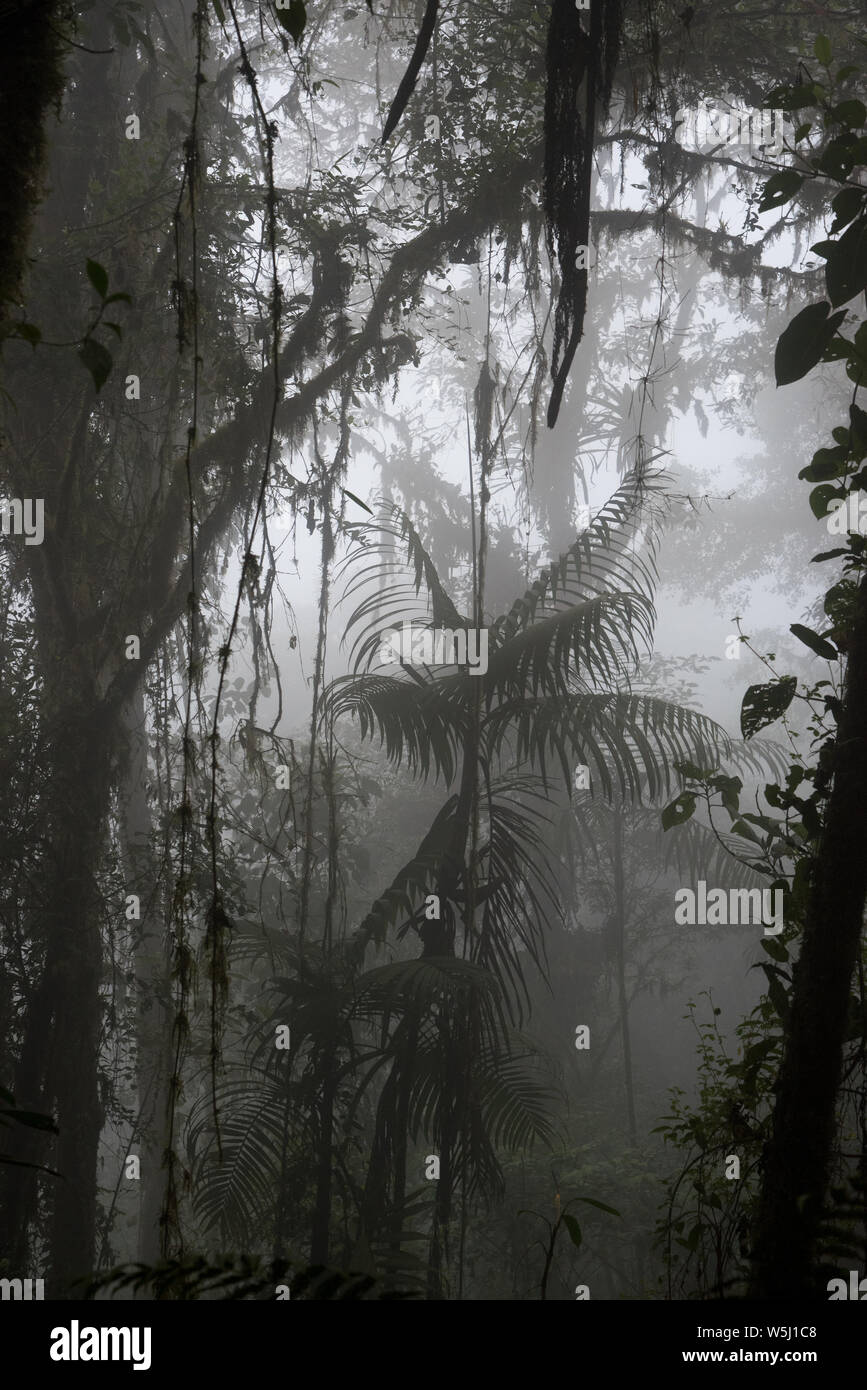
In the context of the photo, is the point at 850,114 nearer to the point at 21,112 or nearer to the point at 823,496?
the point at 823,496

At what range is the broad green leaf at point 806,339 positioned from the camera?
1369 mm

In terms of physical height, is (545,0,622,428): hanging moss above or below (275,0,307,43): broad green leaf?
above

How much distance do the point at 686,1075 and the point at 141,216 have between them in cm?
879

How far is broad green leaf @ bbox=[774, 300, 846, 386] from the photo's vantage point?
137 centimetres

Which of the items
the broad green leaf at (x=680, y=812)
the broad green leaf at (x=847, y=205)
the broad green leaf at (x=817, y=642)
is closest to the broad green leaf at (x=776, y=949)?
the broad green leaf at (x=680, y=812)

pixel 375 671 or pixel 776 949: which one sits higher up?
pixel 375 671

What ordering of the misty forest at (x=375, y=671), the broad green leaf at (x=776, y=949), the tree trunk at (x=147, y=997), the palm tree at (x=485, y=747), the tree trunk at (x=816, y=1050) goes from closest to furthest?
→ the tree trunk at (x=816, y=1050) → the misty forest at (x=375, y=671) → the broad green leaf at (x=776, y=949) → the palm tree at (x=485, y=747) → the tree trunk at (x=147, y=997)

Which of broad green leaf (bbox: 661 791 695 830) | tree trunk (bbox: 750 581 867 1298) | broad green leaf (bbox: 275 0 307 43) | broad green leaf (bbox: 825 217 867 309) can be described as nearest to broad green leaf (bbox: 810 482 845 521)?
broad green leaf (bbox: 825 217 867 309)

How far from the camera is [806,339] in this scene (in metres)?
1.38

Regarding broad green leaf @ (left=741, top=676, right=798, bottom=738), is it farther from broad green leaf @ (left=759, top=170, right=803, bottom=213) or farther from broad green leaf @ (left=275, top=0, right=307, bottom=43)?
broad green leaf @ (left=275, top=0, right=307, bottom=43)

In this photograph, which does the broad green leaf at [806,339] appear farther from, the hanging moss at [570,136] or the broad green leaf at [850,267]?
the hanging moss at [570,136]

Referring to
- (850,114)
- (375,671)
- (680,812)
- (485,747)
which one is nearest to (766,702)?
(680,812)
